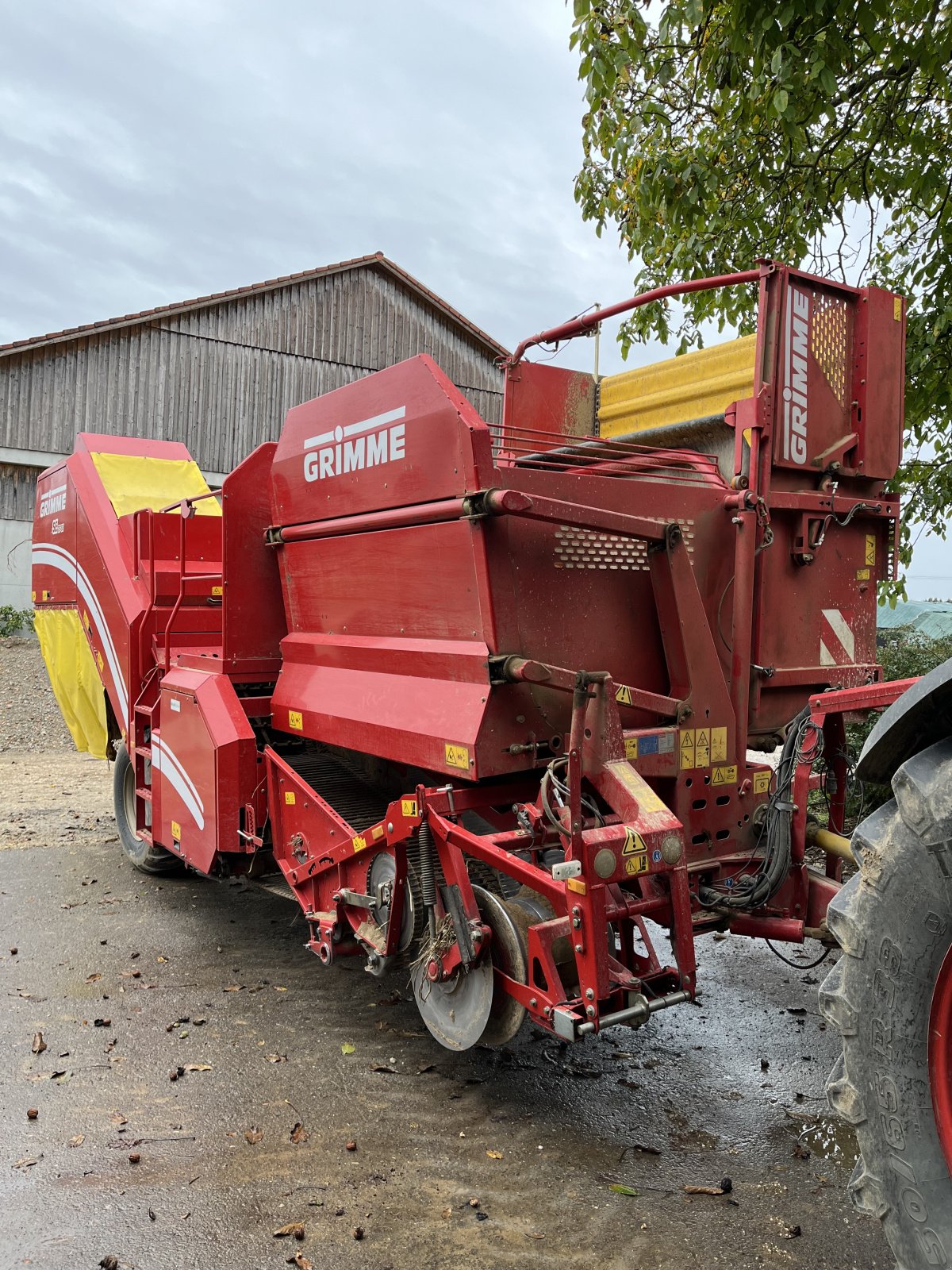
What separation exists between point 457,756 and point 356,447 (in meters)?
1.39

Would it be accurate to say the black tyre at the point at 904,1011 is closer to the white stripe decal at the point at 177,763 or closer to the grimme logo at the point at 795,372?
the grimme logo at the point at 795,372

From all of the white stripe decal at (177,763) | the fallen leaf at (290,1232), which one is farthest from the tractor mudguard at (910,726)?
the white stripe decal at (177,763)

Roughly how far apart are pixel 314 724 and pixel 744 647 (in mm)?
1828

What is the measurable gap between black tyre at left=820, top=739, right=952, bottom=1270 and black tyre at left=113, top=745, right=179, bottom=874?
4951 millimetres

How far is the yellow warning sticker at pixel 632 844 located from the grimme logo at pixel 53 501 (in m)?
5.27

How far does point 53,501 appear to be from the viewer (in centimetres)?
707

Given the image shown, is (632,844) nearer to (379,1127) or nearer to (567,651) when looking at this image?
(567,651)

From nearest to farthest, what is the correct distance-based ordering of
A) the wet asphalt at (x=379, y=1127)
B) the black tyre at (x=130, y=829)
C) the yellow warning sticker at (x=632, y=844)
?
the wet asphalt at (x=379, y=1127), the yellow warning sticker at (x=632, y=844), the black tyre at (x=130, y=829)

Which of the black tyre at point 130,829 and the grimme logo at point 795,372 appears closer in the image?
the grimme logo at point 795,372

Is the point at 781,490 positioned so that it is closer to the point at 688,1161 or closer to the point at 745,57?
the point at 688,1161

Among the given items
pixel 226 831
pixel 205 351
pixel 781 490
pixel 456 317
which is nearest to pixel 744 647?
pixel 781 490

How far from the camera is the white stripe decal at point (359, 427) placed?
12.0 feet

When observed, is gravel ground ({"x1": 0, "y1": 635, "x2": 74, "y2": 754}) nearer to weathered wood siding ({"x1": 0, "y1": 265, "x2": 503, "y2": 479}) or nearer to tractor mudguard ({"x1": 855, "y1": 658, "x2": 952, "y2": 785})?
weathered wood siding ({"x1": 0, "y1": 265, "x2": 503, "y2": 479})

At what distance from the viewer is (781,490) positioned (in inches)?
147
